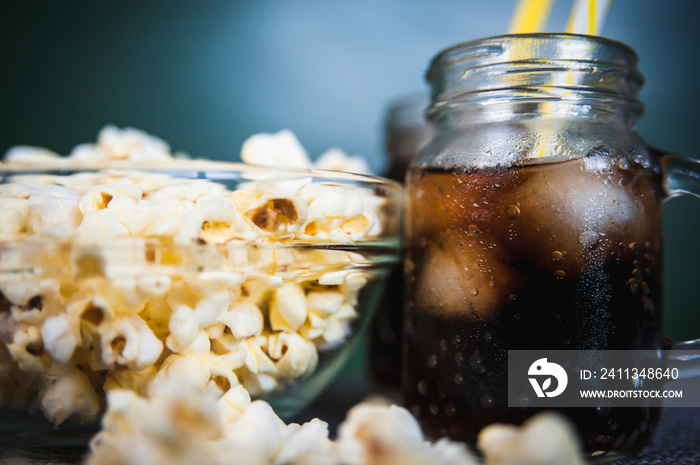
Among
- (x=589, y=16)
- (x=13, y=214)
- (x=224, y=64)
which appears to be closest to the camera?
(x=13, y=214)

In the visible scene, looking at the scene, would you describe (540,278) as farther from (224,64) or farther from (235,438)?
(224,64)

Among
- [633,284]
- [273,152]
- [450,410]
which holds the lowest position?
[450,410]

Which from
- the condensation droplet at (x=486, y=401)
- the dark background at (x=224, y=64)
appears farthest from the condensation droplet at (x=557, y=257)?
the dark background at (x=224, y=64)

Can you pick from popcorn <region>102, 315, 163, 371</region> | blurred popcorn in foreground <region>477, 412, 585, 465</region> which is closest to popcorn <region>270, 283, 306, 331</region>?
popcorn <region>102, 315, 163, 371</region>

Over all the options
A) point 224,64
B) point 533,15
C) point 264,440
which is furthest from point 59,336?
point 224,64

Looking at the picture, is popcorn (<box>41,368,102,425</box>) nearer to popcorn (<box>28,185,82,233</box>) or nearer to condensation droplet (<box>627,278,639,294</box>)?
popcorn (<box>28,185,82,233</box>)
